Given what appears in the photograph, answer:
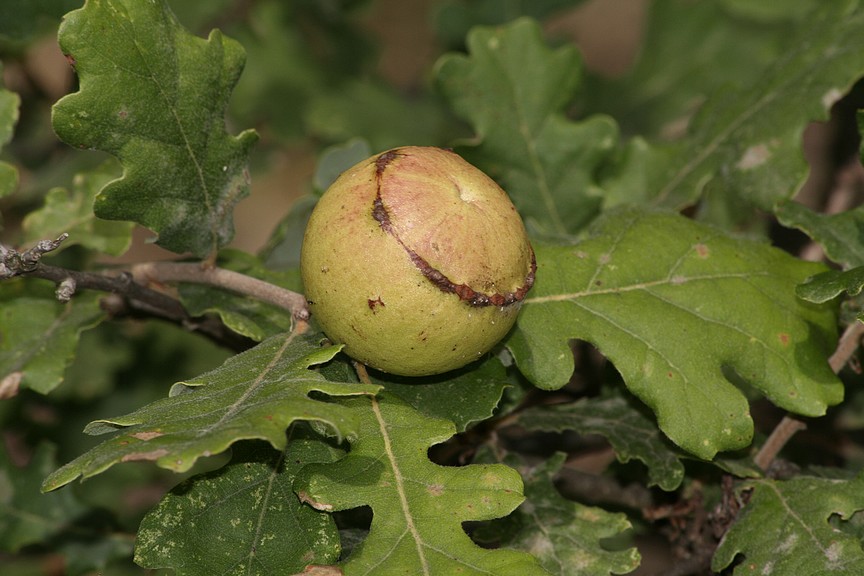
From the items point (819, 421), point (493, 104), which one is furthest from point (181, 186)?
point (819, 421)

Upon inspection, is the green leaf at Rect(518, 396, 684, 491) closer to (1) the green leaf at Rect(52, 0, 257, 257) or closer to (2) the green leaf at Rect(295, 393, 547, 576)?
(2) the green leaf at Rect(295, 393, 547, 576)

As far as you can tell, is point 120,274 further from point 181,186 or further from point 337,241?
point 337,241

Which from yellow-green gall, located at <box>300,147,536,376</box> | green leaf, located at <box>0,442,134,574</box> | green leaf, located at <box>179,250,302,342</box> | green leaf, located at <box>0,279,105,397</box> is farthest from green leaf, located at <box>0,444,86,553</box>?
yellow-green gall, located at <box>300,147,536,376</box>

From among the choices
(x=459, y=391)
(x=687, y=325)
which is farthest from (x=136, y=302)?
(x=687, y=325)

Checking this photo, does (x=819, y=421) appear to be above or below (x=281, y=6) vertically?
below

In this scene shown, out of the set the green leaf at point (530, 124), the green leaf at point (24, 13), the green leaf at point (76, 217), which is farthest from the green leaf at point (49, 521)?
the green leaf at point (530, 124)

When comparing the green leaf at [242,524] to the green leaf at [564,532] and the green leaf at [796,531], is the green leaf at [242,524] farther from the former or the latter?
the green leaf at [796,531]
